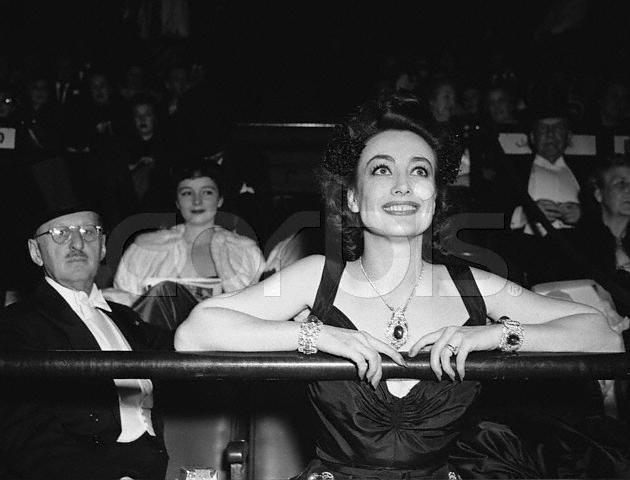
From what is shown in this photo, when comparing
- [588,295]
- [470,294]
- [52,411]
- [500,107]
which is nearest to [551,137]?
[500,107]

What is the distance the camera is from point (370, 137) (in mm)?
2055

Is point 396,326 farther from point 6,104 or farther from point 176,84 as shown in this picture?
point 176,84

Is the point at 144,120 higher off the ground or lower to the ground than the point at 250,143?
higher

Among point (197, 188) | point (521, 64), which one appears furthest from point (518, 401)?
point (521, 64)

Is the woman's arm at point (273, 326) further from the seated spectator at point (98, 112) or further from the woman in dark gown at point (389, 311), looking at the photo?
the seated spectator at point (98, 112)

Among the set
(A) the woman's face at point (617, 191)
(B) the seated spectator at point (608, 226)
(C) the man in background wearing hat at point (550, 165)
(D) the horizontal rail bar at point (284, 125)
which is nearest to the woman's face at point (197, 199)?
(D) the horizontal rail bar at point (284, 125)

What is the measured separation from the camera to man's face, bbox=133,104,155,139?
17.2ft

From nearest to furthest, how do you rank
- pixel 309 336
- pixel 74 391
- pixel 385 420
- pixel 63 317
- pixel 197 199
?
pixel 309 336 → pixel 385 420 → pixel 74 391 → pixel 63 317 → pixel 197 199

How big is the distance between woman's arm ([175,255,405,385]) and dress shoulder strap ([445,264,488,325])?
455 millimetres

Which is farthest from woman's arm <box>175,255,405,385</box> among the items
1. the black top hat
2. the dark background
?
the dark background

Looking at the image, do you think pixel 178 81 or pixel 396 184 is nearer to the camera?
pixel 396 184

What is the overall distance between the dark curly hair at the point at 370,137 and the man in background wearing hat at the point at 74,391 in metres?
1.04

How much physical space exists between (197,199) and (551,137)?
9.44 feet

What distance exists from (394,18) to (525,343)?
7.58 metres
